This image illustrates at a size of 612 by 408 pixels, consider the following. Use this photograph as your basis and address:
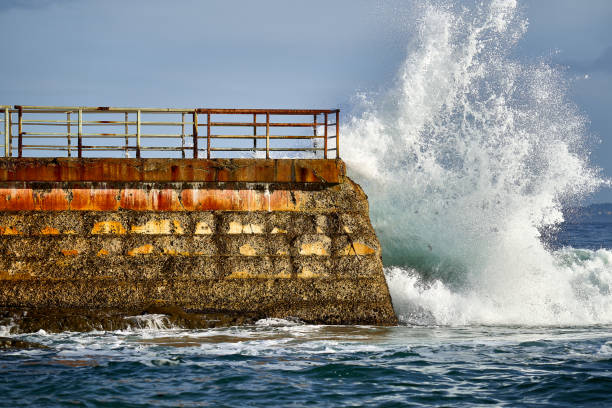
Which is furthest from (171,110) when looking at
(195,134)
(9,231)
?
(9,231)

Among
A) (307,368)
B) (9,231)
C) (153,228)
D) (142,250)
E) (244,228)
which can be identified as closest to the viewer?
(307,368)

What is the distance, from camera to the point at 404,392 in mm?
8859

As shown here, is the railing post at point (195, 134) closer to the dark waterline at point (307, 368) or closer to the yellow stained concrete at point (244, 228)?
the yellow stained concrete at point (244, 228)

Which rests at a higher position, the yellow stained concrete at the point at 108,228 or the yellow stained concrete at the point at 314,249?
the yellow stained concrete at the point at 108,228

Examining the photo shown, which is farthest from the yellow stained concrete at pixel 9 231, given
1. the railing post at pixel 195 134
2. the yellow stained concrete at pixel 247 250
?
the yellow stained concrete at pixel 247 250

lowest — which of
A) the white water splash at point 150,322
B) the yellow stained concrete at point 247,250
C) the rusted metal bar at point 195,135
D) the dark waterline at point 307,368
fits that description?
the dark waterline at point 307,368

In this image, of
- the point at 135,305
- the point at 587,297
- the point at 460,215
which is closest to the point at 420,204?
the point at 460,215

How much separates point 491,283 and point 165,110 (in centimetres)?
787

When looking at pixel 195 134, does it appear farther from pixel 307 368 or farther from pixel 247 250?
pixel 307 368

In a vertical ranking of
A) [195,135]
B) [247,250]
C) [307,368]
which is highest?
[195,135]

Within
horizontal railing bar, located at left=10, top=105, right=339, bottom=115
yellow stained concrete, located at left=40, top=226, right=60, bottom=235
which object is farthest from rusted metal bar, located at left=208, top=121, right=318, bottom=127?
yellow stained concrete, located at left=40, top=226, right=60, bottom=235

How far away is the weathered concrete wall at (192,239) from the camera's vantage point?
Result: 517 inches

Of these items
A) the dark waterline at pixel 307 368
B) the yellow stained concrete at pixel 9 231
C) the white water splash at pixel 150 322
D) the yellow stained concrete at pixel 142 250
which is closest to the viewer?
the dark waterline at pixel 307 368

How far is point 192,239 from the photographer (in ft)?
45.3
